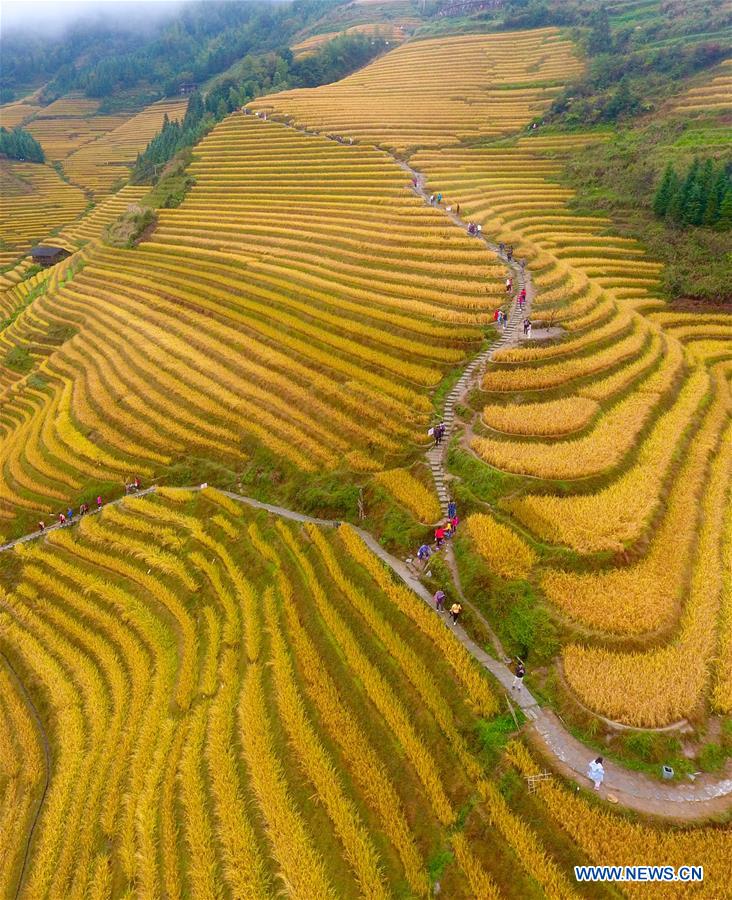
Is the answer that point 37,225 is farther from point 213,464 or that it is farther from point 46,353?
point 213,464

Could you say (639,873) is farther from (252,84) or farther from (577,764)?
(252,84)

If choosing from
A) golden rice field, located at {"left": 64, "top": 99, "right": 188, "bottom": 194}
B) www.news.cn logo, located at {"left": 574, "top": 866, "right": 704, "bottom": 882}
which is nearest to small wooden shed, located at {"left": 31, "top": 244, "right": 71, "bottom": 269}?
golden rice field, located at {"left": 64, "top": 99, "right": 188, "bottom": 194}

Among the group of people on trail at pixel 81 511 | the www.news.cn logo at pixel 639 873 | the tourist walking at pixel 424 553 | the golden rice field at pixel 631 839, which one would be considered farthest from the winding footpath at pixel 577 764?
the group of people on trail at pixel 81 511

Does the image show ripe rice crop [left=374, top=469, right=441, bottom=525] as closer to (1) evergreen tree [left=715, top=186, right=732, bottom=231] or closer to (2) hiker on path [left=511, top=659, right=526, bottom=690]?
(2) hiker on path [left=511, top=659, right=526, bottom=690]

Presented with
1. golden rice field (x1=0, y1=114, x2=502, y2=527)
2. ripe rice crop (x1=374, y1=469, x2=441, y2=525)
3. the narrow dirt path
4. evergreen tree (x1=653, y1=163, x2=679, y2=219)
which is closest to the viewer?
ripe rice crop (x1=374, y1=469, x2=441, y2=525)

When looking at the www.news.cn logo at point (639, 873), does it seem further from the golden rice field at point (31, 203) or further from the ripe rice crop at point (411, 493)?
the golden rice field at point (31, 203)

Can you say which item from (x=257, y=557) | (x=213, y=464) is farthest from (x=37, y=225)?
(x=257, y=557)
